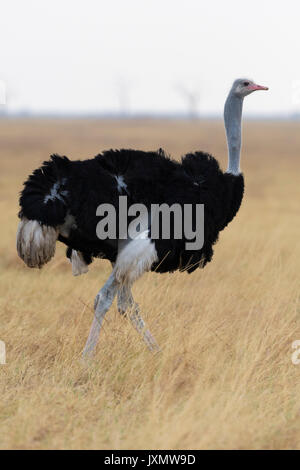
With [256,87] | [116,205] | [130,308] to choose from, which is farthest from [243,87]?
[130,308]

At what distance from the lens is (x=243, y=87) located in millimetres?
5621

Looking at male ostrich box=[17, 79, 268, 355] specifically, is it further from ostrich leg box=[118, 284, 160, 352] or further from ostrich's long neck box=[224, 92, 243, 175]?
ostrich's long neck box=[224, 92, 243, 175]

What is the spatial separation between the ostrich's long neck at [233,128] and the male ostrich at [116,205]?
0.63 ft

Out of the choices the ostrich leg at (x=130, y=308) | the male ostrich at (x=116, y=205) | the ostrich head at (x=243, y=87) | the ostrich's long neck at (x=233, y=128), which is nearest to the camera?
the male ostrich at (x=116, y=205)

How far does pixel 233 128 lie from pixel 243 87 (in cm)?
34

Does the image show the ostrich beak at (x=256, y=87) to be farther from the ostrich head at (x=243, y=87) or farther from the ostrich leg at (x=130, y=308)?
the ostrich leg at (x=130, y=308)

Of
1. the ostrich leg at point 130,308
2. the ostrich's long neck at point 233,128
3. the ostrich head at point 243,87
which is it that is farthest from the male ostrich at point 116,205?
the ostrich head at point 243,87

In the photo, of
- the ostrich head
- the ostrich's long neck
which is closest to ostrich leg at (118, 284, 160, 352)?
the ostrich's long neck

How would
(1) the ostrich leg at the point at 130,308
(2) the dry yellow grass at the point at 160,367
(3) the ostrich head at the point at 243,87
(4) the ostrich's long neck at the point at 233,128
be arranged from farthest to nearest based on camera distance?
(3) the ostrich head at the point at 243,87 → (4) the ostrich's long neck at the point at 233,128 → (1) the ostrich leg at the point at 130,308 → (2) the dry yellow grass at the point at 160,367

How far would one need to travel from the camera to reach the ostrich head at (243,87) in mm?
5609

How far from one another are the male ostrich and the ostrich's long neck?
0.19 metres

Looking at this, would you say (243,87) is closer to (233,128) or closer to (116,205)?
(233,128)
